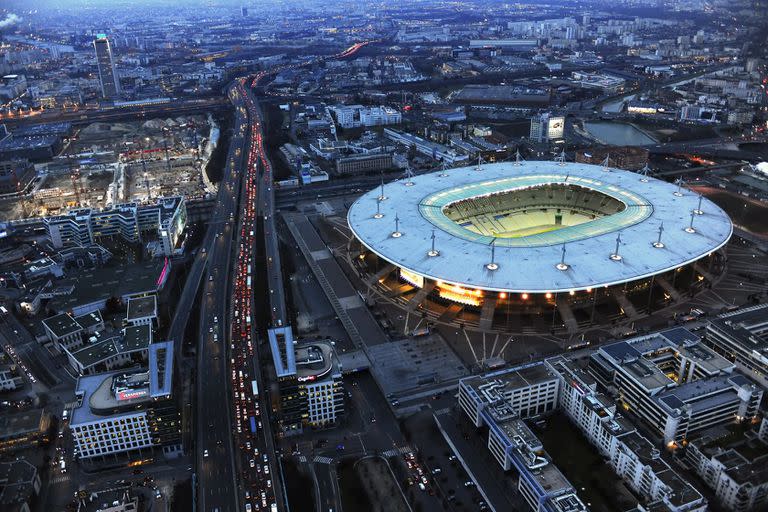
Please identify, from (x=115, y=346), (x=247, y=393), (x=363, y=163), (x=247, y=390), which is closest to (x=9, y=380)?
(x=115, y=346)

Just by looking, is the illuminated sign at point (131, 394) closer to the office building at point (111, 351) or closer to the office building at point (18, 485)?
the office building at point (18, 485)

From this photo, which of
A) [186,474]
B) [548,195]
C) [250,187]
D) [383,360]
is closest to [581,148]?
[548,195]

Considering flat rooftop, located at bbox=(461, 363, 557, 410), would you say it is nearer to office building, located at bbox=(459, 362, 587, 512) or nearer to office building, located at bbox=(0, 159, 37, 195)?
office building, located at bbox=(459, 362, 587, 512)

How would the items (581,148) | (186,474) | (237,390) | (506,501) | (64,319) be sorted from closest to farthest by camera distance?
(506,501) < (186,474) < (237,390) < (64,319) < (581,148)

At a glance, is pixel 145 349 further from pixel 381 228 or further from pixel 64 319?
pixel 381 228

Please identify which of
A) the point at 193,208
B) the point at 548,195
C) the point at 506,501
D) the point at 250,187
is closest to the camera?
the point at 506,501

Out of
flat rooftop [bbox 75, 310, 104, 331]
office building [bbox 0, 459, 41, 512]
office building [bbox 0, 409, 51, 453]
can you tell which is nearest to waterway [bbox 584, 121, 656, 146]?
flat rooftop [bbox 75, 310, 104, 331]

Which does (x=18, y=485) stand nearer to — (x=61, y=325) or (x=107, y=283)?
(x=61, y=325)
